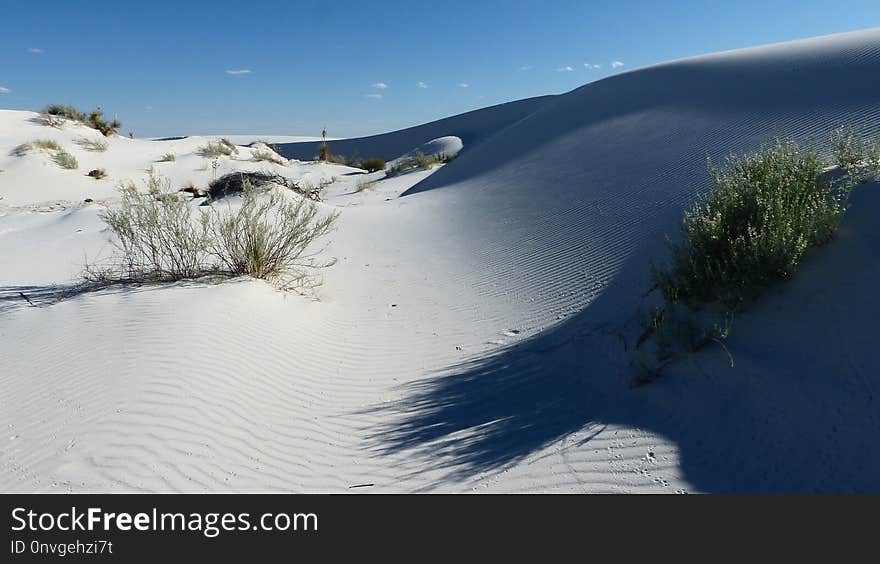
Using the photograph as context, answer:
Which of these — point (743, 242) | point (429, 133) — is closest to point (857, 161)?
point (743, 242)

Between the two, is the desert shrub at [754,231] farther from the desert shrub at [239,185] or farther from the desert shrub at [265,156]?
the desert shrub at [265,156]

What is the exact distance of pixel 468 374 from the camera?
492cm

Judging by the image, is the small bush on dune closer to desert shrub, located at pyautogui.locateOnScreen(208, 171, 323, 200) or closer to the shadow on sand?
the shadow on sand

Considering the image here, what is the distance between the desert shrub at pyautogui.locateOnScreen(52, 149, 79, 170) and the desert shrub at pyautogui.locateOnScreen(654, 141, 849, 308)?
20001 millimetres

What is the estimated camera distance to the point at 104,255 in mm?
8359

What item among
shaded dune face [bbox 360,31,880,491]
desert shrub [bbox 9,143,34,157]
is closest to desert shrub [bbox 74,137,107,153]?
desert shrub [bbox 9,143,34,157]

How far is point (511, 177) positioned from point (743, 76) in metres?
5.26

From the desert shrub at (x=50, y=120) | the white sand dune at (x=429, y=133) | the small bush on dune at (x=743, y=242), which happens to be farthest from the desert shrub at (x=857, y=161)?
the white sand dune at (x=429, y=133)

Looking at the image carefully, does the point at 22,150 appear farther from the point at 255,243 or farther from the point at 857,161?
the point at 857,161

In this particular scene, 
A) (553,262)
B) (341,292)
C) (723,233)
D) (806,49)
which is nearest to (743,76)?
(806,49)

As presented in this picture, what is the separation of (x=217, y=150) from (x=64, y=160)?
6286mm

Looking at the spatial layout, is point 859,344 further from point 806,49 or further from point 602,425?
point 806,49

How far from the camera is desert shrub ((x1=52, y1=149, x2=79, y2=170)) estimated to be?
18.8m

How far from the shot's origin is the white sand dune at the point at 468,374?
3.34 meters
